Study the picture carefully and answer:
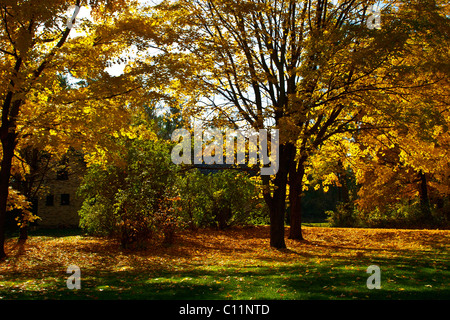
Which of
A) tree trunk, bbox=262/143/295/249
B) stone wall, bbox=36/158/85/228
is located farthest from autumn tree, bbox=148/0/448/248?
stone wall, bbox=36/158/85/228

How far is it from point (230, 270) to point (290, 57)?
7.02 meters

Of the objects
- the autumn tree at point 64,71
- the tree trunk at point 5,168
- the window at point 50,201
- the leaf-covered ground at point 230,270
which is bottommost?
the leaf-covered ground at point 230,270

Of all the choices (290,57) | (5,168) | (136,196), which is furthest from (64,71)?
(290,57)

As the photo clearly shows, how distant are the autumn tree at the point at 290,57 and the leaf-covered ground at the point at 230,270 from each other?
8.91 feet

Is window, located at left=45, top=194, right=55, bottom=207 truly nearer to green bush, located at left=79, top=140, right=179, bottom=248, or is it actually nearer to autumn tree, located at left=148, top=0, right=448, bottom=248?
green bush, located at left=79, top=140, right=179, bottom=248

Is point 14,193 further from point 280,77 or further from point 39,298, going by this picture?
point 280,77

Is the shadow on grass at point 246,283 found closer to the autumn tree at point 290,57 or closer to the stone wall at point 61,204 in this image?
the autumn tree at point 290,57

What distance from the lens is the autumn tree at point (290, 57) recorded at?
31.2 ft

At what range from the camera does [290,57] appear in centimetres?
1207

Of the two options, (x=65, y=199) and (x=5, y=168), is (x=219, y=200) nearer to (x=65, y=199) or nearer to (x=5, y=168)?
(x=5, y=168)

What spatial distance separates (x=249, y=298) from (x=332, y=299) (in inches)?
45.6

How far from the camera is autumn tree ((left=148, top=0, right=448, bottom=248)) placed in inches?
374

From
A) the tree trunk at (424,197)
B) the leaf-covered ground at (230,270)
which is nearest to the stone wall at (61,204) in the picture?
the leaf-covered ground at (230,270)
